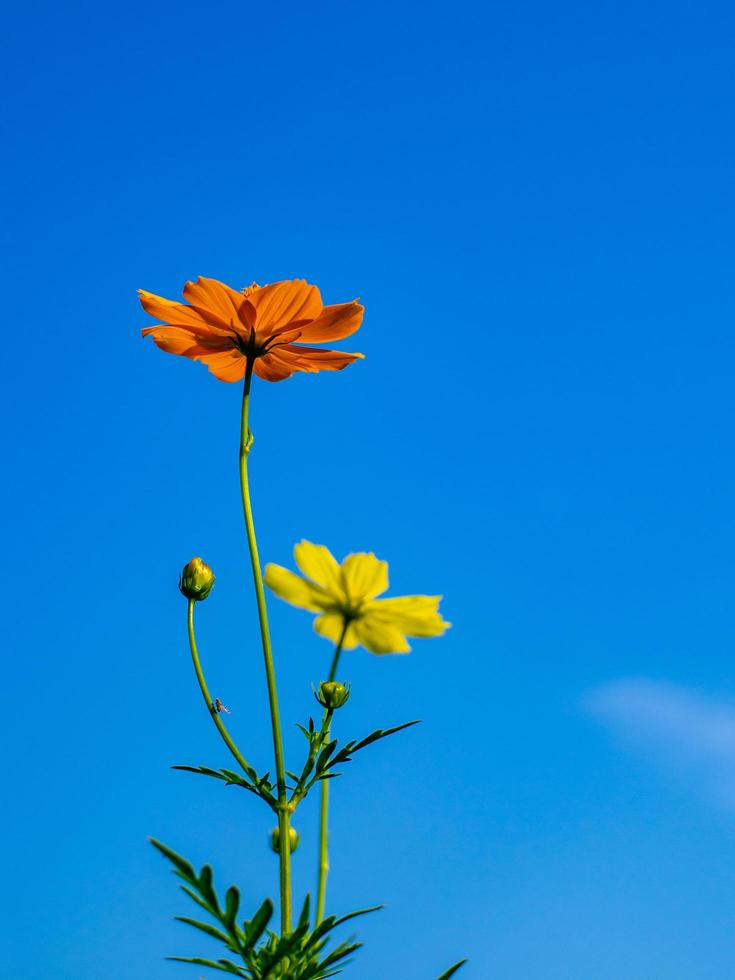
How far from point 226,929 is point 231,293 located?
104cm

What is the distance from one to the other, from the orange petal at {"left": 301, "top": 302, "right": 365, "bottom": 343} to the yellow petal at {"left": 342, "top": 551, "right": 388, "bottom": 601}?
2.23 ft

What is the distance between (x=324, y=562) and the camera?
1.34 metres

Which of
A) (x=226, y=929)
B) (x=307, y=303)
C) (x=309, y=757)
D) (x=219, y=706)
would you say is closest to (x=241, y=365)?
(x=307, y=303)

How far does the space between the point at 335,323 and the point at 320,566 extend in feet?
2.32

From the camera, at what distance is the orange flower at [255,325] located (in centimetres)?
178

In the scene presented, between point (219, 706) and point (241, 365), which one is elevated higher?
point (241, 365)

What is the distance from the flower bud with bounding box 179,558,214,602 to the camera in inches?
77.2

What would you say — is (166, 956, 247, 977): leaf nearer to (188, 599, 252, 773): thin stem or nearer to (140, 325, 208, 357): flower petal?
(188, 599, 252, 773): thin stem

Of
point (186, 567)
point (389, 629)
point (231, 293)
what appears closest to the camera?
point (389, 629)

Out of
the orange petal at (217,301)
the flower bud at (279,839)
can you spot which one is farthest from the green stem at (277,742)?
the orange petal at (217,301)

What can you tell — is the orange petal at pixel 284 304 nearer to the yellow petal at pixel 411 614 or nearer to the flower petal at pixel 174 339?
the flower petal at pixel 174 339

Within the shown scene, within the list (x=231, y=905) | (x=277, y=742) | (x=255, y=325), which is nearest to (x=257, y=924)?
(x=231, y=905)

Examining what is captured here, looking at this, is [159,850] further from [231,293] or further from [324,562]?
[231,293]

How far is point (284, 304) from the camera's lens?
1.80 metres
